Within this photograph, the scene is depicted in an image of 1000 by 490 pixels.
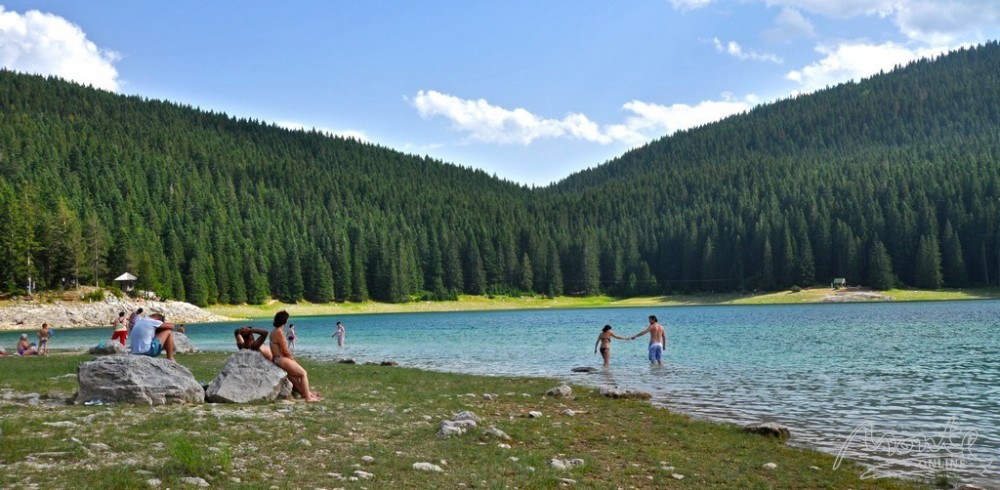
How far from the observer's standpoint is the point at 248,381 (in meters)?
18.1

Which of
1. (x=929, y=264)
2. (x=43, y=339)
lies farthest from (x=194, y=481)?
(x=929, y=264)

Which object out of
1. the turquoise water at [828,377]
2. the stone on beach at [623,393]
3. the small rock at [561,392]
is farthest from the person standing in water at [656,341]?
the small rock at [561,392]

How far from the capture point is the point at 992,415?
1850 centimetres

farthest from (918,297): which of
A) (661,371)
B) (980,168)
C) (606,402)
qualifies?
(606,402)

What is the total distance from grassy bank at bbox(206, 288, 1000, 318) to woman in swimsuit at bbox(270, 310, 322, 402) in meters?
113

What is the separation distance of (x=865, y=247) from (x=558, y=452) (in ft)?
510

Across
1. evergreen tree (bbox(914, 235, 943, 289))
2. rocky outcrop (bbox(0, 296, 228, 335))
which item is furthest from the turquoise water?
evergreen tree (bbox(914, 235, 943, 289))

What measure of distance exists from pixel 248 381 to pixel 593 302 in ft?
505

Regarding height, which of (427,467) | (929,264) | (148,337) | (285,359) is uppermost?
(929,264)

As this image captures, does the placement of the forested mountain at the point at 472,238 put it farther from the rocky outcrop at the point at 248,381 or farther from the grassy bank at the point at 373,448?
the grassy bank at the point at 373,448

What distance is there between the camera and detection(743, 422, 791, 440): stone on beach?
16.1 m

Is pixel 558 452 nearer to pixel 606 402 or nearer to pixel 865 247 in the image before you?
pixel 606 402

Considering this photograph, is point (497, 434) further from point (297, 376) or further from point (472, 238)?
point (472, 238)

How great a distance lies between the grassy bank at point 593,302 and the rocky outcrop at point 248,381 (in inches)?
4446
